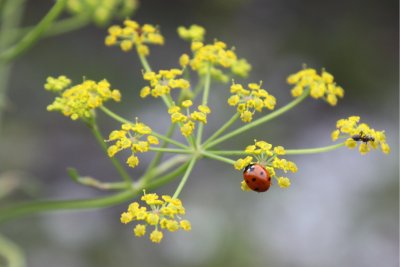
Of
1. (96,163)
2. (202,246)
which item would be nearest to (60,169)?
(96,163)

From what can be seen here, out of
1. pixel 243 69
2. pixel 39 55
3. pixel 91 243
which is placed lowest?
pixel 243 69

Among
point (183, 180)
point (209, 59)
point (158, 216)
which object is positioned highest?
point (209, 59)

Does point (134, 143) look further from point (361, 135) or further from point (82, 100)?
point (361, 135)

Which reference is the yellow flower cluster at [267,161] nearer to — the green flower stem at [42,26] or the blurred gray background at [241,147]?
the green flower stem at [42,26]

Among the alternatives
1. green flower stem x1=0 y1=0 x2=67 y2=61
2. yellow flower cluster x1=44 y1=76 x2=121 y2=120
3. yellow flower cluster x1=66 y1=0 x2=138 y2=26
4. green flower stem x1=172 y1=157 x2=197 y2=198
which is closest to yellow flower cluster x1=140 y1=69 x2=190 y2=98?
yellow flower cluster x1=44 y1=76 x2=121 y2=120

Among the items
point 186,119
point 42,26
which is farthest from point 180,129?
point 42,26

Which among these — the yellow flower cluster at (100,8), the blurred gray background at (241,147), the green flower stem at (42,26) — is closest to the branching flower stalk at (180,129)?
the green flower stem at (42,26)

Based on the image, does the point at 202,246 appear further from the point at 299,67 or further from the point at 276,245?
the point at 299,67
